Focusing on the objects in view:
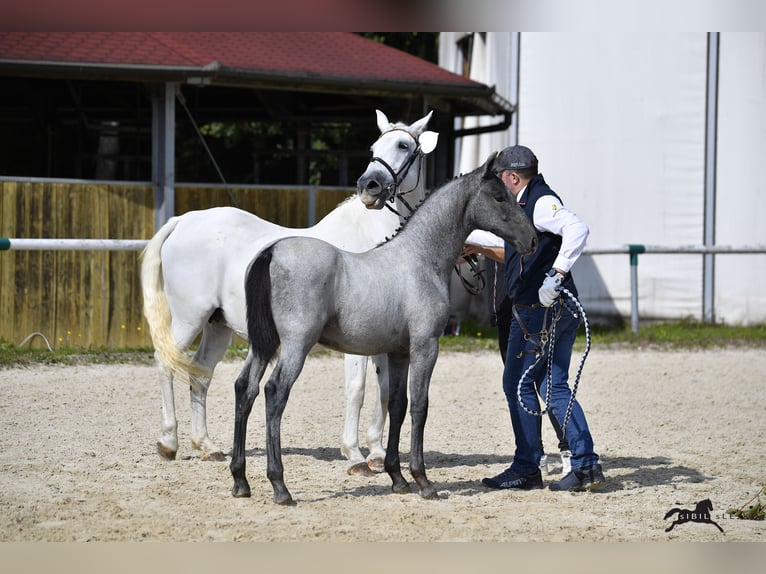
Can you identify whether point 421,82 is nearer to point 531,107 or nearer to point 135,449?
point 531,107

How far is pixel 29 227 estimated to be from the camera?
37.9ft

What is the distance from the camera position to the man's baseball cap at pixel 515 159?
5.87 meters

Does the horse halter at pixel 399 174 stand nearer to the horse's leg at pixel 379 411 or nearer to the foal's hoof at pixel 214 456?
the horse's leg at pixel 379 411

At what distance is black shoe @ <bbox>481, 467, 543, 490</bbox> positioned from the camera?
6.04 meters

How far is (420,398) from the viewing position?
18.3 feet

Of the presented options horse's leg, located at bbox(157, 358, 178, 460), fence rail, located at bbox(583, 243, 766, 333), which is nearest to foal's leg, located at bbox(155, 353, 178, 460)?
horse's leg, located at bbox(157, 358, 178, 460)

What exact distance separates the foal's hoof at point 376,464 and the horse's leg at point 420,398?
89 cm

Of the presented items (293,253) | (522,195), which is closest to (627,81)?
(522,195)

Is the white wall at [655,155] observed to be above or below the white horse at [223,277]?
above

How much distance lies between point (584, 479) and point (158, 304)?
3.02 metres

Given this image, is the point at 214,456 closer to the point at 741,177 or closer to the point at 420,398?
the point at 420,398

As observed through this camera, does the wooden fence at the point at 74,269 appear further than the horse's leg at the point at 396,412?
Yes

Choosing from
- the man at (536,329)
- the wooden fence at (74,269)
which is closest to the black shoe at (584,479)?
the man at (536,329)

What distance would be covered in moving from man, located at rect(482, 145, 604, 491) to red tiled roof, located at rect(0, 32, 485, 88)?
6.49 meters
